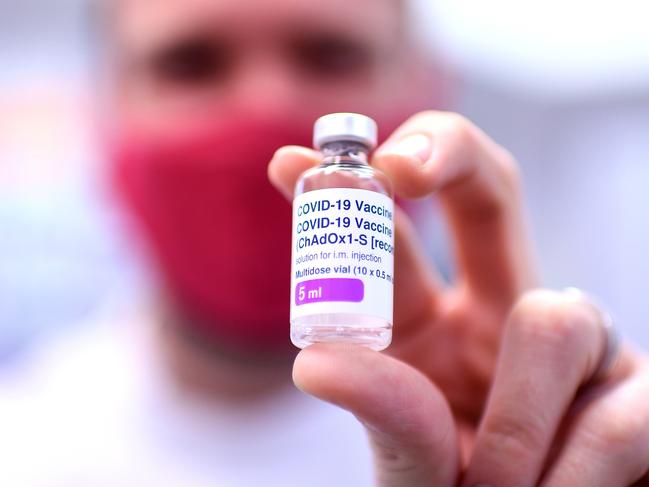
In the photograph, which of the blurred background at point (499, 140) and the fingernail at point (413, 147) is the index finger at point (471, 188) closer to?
the fingernail at point (413, 147)

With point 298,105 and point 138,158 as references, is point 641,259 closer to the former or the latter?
point 298,105

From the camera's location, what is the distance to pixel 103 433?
192 cm

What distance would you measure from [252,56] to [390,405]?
135cm

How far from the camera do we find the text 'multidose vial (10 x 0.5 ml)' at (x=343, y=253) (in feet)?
2.34

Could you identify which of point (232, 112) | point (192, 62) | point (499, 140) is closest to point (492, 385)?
point (232, 112)

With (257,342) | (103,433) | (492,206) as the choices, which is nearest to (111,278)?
(103,433)

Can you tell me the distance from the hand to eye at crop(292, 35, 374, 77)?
0.96 metres

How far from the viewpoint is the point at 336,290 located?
707mm

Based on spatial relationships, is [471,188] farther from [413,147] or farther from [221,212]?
[221,212]

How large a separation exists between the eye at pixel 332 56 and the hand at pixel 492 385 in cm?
96

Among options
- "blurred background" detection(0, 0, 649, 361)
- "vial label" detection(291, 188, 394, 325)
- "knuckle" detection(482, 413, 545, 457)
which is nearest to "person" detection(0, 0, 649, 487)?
"knuckle" detection(482, 413, 545, 457)

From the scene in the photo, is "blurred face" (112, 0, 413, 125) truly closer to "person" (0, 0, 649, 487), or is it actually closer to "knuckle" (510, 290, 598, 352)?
"person" (0, 0, 649, 487)

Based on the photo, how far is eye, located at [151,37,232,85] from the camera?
184 centimetres

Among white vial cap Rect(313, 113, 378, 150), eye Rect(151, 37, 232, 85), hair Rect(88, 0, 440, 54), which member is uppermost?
→ hair Rect(88, 0, 440, 54)
